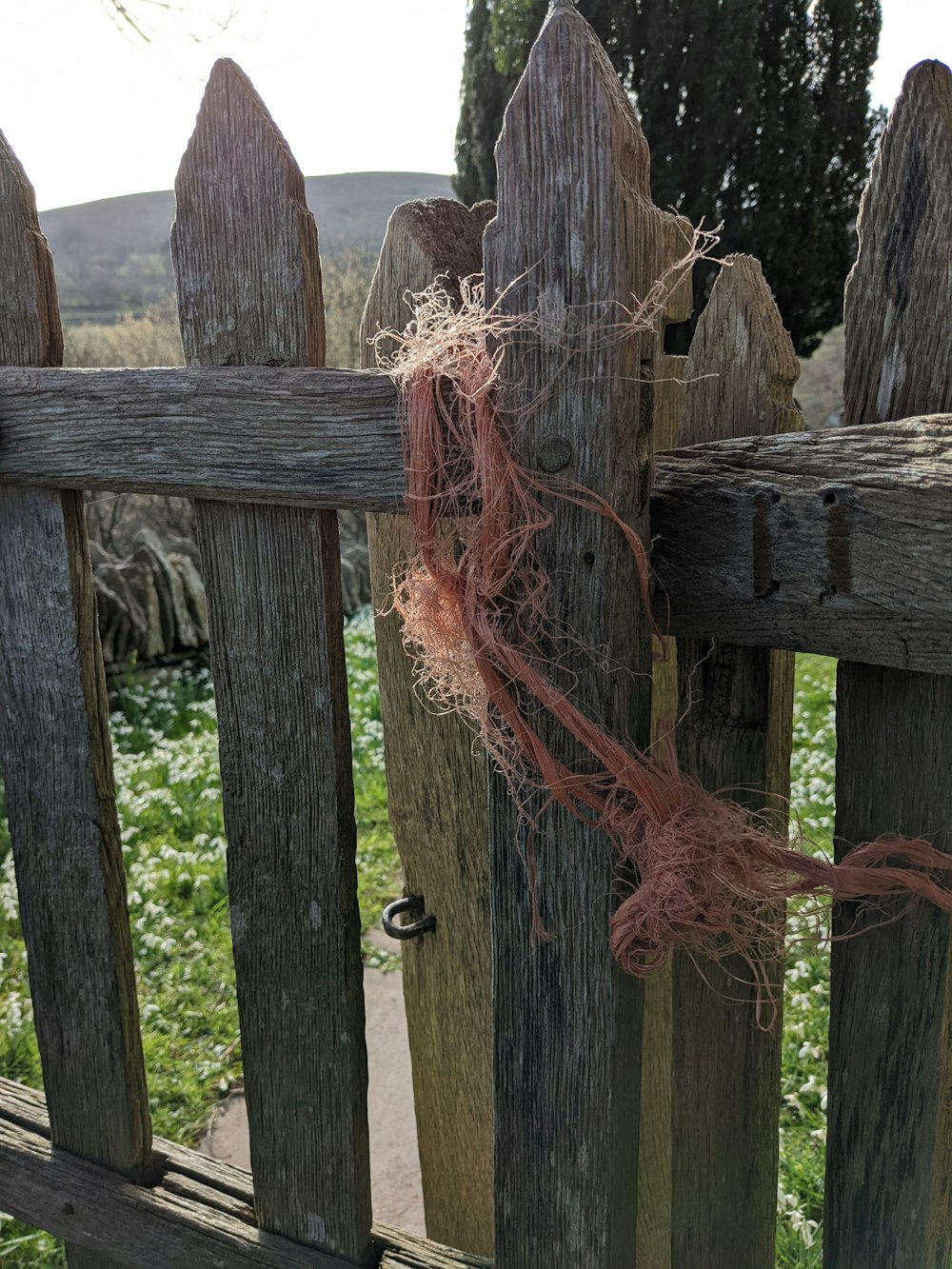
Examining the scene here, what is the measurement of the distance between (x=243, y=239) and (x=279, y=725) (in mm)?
630

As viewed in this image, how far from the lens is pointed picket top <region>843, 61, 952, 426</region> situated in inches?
35.9

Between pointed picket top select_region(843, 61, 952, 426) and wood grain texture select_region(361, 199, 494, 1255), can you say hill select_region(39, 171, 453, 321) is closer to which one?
wood grain texture select_region(361, 199, 494, 1255)

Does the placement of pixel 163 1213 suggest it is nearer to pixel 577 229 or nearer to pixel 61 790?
pixel 61 790

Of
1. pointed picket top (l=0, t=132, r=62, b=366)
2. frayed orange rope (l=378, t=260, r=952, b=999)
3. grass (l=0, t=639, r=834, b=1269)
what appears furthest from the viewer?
grass (l=0, t=639, r=834, b=1269)

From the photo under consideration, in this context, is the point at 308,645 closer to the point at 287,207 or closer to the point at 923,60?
the point at 287,207

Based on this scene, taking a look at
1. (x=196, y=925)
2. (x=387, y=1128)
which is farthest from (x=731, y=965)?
(x=196, y=925)

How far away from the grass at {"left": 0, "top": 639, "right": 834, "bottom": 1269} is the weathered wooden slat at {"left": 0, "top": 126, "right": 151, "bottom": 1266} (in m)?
1.08

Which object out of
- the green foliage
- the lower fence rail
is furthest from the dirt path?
the lower fence rail

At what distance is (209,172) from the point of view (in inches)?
48.5

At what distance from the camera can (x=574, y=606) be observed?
1.04 m

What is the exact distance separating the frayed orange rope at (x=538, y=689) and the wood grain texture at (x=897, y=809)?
0.07 meters

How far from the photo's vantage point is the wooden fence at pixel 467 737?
947mm

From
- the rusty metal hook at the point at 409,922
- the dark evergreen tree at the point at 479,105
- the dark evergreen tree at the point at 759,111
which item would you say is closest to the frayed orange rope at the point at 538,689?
the rusty metal hook at the point at 409,922

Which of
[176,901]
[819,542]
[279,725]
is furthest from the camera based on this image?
[176,901]
